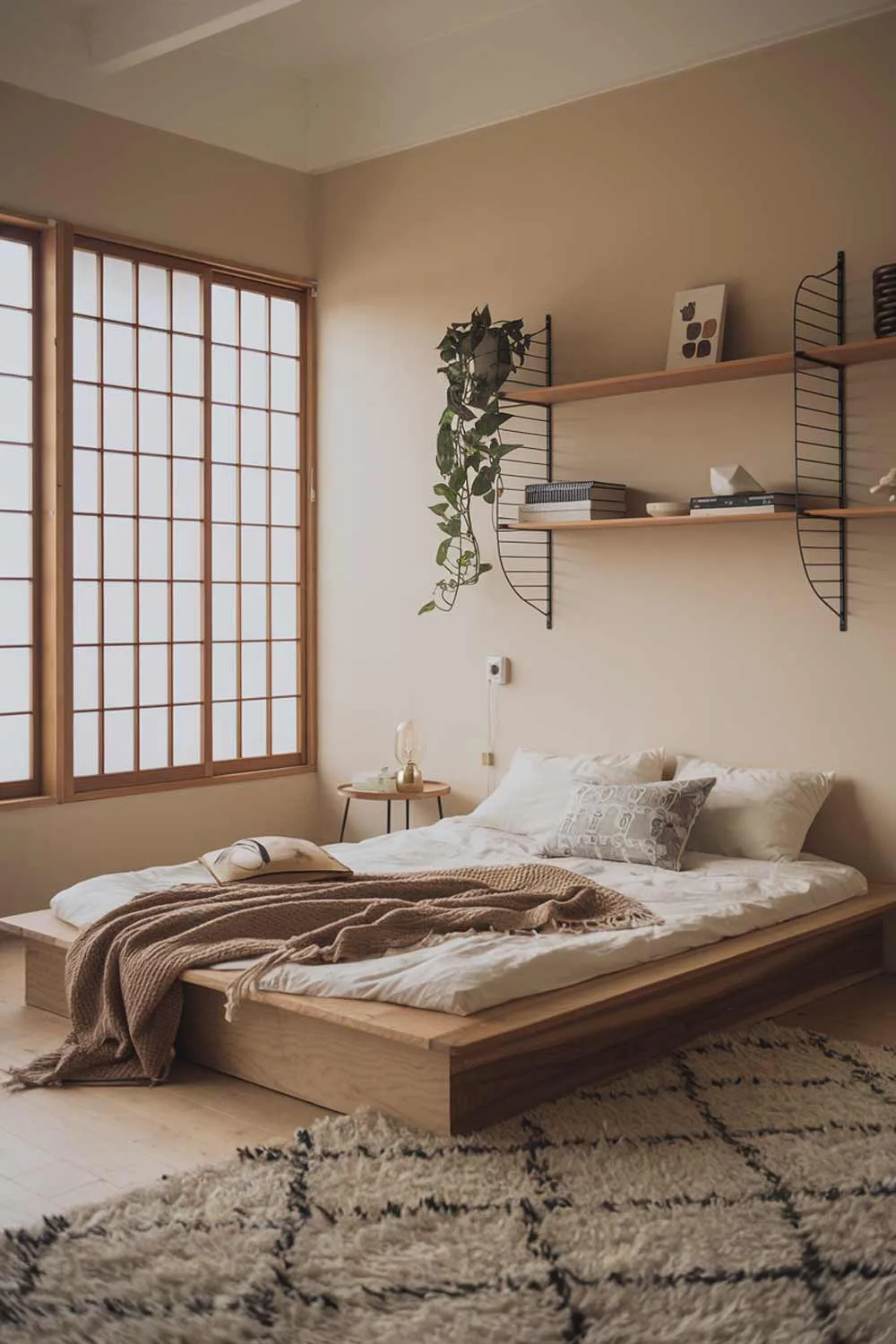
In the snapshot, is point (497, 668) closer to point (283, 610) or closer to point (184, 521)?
point (283, 610)

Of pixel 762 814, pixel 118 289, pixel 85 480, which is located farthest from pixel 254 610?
pixel 762 814

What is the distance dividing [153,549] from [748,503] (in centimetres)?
238

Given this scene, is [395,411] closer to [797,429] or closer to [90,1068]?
[797,429]

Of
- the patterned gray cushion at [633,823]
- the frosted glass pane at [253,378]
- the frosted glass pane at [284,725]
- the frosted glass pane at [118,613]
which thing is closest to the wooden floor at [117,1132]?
the patterned gray cushion at [633,823]

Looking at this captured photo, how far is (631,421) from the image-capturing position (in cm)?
500

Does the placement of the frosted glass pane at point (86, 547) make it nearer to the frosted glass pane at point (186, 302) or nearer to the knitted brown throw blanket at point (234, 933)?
the frosted glass pane at point (186, 302)

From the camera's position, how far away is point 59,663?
5133 mm

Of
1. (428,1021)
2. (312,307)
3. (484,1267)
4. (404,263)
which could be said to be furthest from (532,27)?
(484,1267)

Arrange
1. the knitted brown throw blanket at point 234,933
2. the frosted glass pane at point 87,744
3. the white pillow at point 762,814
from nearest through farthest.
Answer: the knitted brown throw blanket at point 234,933, the white pillow at point 762,814, the frosted glass pane at point 87,744

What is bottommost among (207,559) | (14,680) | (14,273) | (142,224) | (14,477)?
(14,680)

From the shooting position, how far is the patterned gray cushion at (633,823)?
4.32 meters

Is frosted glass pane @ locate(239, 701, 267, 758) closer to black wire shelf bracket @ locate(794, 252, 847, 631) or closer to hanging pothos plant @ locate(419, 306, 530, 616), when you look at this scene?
hanging pothos plant @ locate(419, 306, 530, 616)

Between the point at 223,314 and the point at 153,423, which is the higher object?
the point at 223,314

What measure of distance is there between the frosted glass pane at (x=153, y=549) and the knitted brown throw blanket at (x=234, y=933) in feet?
6.43
